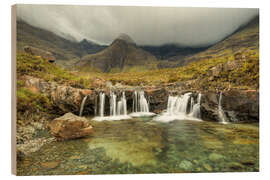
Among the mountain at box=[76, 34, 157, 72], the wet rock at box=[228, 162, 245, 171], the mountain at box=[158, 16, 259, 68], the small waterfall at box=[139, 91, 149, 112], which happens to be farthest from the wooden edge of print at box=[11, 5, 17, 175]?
the wet rock at box=[228, 162, 245, 171]

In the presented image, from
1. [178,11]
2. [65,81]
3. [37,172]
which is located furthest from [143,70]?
[37,172]

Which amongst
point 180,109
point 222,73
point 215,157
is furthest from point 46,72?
point 222,73

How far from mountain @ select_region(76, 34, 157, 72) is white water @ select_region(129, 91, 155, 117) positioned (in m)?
1.02

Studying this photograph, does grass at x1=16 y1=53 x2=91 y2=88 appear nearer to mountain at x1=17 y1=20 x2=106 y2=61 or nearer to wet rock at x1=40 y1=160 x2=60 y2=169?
mountain at x1=17 y1=20 x2=106 y2=61

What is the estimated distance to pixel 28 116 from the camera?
2.56 m

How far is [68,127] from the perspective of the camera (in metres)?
2.62

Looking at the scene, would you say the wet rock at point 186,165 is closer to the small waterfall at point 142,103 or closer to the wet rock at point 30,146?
the small waterfall at point 142,103

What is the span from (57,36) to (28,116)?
2358 mm

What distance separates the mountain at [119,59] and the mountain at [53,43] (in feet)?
0.78

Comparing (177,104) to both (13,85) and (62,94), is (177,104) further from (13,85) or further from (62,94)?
(13,85)

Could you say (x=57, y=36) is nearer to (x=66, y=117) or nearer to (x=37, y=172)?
(x=66, y=117)

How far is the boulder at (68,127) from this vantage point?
2.59 m

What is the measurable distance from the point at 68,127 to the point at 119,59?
257cm

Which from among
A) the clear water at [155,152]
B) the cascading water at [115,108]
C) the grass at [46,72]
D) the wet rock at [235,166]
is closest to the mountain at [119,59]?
the grass at [46,72]
